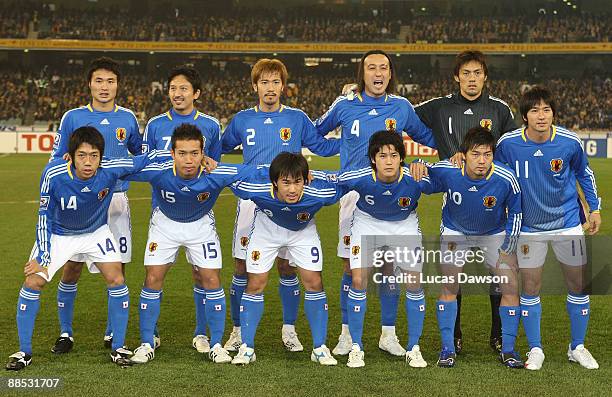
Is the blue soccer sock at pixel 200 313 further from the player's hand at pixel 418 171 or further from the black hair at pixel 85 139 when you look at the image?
the player's hand at pixel 418 171

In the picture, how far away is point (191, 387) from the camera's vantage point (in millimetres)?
5105

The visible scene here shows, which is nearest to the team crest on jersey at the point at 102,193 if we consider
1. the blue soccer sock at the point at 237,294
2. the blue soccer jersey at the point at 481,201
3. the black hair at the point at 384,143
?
the blue soccer sock at the point at 237,294

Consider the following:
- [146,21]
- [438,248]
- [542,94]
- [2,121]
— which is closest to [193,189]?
[438,248]

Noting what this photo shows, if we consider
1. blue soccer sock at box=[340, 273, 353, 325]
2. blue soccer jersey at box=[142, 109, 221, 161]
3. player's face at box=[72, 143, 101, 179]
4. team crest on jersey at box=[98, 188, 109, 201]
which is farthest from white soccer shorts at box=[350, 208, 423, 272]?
player's face at box=[72, 143, 101, 179]

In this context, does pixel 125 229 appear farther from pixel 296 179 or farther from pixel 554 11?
pixel 554 11

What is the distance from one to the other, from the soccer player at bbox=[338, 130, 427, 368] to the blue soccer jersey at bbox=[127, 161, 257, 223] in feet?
2.64

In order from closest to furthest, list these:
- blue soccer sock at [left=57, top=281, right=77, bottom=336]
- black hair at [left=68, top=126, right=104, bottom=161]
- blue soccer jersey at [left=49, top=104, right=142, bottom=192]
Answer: black hair at [left=68, top=126, right=104, bottom=161]
blue soccer sock at [left=57, top=281, right=77, bottom=336]
blue soccer jersey at [left=49, top=104, right=142, bottom=192]

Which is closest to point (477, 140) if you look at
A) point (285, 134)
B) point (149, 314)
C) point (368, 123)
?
point (368, 123)

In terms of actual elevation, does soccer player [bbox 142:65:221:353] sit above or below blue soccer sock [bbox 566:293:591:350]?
above

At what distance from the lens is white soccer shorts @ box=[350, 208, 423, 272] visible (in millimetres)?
5793

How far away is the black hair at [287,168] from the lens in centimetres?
555

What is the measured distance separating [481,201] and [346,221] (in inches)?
42.9

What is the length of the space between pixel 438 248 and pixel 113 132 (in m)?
2.63

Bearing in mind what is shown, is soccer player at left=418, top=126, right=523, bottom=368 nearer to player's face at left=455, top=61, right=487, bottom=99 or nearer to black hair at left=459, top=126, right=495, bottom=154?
black hair at left=459, top=126, right=495, bottom=154
